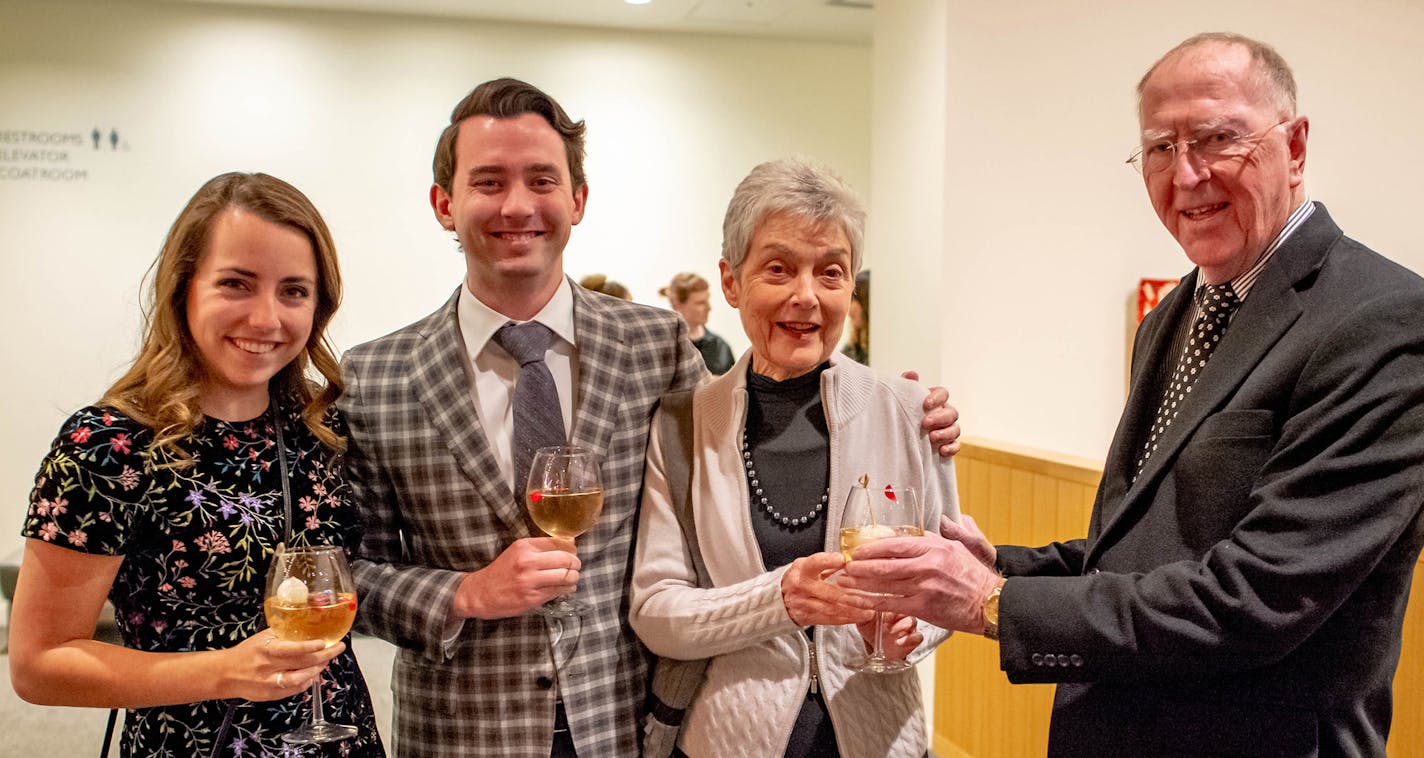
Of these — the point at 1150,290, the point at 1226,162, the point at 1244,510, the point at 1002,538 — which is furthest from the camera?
the point at 1150,290

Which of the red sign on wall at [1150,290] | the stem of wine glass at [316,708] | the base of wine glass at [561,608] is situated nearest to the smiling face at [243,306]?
the stem of wine glass at [316,708]

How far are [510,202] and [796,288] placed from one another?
54 centimetres

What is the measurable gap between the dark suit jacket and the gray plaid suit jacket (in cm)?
70

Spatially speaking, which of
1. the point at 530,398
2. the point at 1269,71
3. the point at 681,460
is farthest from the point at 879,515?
the point at 1269,71

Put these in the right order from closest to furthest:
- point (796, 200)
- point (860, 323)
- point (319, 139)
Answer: point (796, 200) < point (860, 323) < point (319, 139)

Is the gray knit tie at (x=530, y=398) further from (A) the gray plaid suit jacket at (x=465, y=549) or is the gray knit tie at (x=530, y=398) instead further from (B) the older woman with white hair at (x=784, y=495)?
(B) the older woman with white hair at (x=784, y=495)

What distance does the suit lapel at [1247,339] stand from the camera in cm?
149

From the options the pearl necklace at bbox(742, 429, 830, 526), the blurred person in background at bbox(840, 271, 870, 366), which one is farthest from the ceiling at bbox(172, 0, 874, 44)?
the pearl necklace at bbox(742, 429, 830, 526)

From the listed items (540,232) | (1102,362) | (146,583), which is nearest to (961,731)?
(1102,362)

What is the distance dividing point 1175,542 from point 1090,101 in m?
3.66

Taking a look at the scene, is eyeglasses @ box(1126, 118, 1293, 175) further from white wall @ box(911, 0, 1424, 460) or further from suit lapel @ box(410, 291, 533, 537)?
white wall @ box(911, 0, 1424, 460)

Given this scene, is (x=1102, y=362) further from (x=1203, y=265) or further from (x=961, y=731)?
(x=1203, y=265)

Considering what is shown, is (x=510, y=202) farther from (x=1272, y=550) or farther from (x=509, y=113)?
(x=1272, y=550)

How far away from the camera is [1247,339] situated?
151 cm
